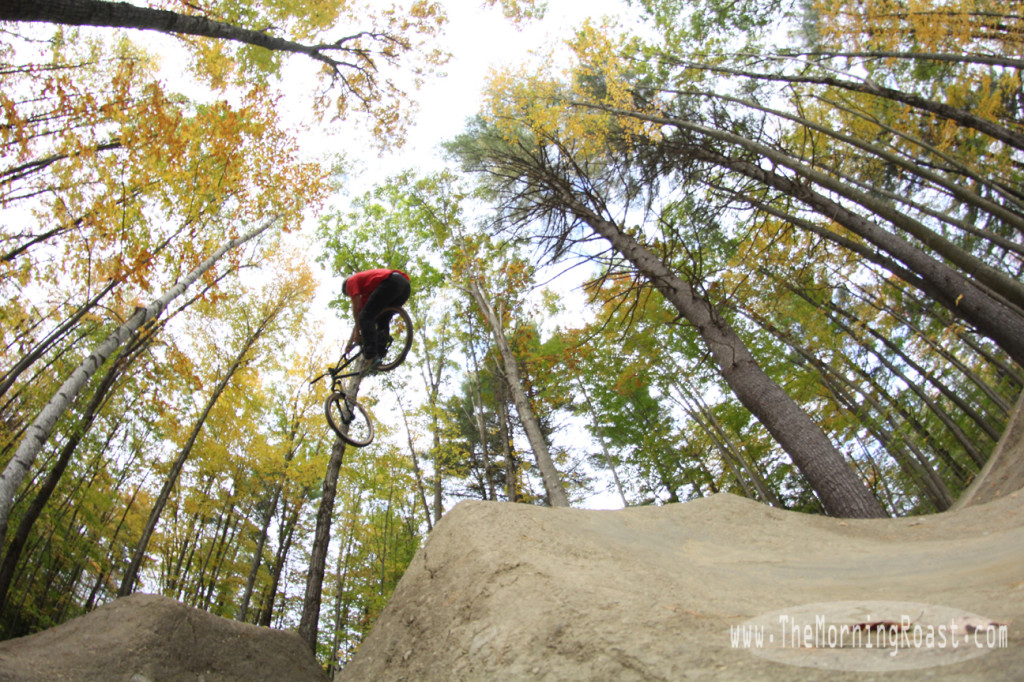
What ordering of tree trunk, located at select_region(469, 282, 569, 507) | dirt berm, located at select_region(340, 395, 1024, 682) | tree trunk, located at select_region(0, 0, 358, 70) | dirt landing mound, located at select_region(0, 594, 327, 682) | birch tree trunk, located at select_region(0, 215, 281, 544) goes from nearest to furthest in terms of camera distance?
1. dirt berm, located at select_region(340, 395, 1024, 682)
2. tree trunk, located at select_region(0, 0, 358, 70)
3. birch tree trunk, located at select_region(0, 215, 281, 544)
4. dirt landing mound, located at select_region(0, 594, 327, 682)
5. tree trunk, located at select_region(469, 282, 569, 507)

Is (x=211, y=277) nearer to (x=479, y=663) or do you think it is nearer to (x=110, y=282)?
(x=110, y=282)

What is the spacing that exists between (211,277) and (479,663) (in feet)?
29.3

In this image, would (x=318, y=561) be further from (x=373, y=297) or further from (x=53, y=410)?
(x=373, y=297)

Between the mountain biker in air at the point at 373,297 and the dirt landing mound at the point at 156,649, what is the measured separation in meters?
4.16

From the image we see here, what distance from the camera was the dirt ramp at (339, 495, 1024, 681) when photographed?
78.5 inches

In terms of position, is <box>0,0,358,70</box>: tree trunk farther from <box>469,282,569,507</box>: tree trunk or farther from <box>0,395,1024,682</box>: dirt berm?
<box>469,282,569,507</box>: tree trunk

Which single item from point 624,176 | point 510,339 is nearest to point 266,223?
point 510,339

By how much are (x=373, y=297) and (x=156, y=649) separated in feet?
15.9

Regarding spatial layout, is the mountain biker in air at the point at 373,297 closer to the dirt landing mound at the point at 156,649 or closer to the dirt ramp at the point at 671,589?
the dirt ramp at the point at 671,589

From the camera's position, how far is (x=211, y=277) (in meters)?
8.89

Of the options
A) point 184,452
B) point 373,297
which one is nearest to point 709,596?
point 373,297

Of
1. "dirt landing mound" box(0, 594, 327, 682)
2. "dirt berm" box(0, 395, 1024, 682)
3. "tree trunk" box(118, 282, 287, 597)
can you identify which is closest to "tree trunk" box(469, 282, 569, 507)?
"dirt berm" box(0, 395, 1024, 682)

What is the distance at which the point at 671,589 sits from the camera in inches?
110

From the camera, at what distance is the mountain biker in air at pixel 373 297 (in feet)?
17.9
